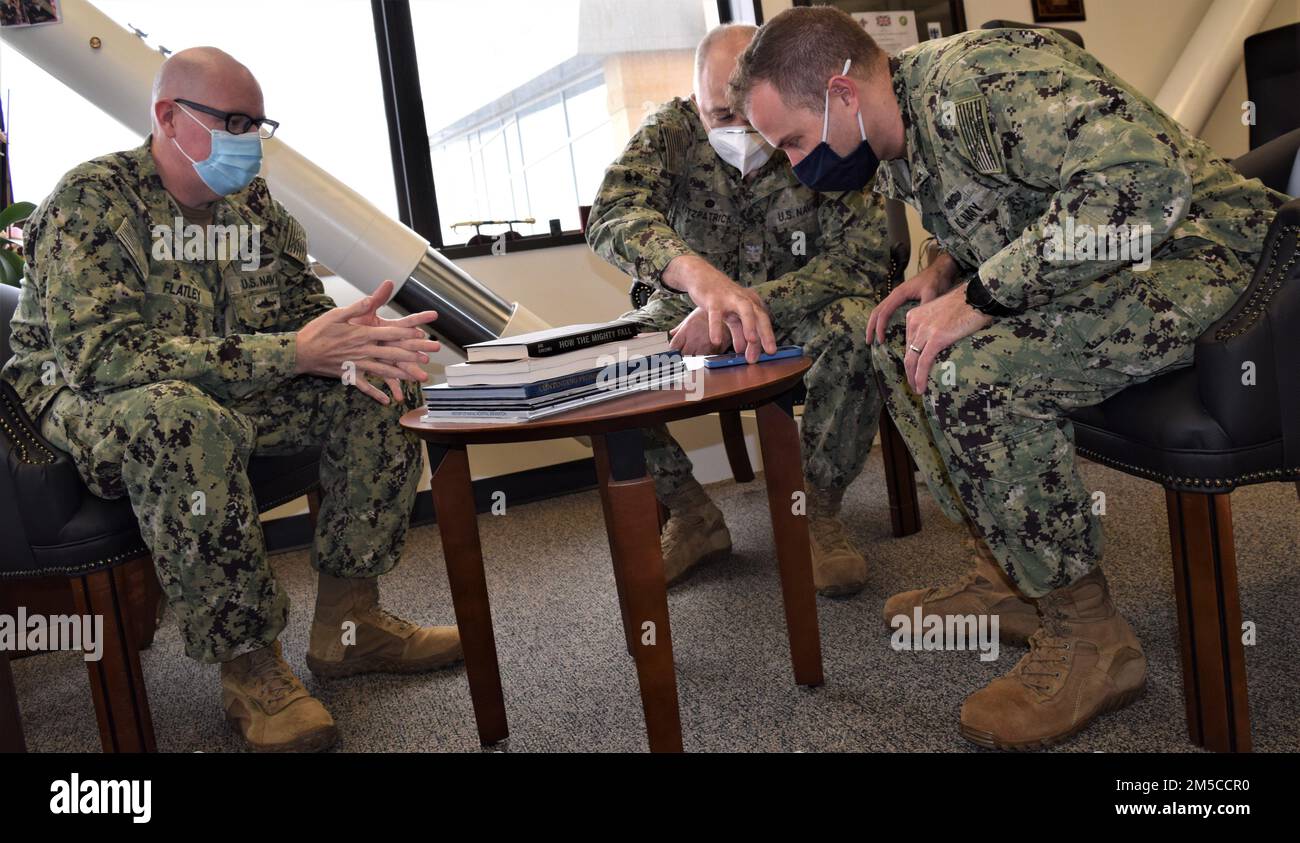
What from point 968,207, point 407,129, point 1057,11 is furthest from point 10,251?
point 1057,11

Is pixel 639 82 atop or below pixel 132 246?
atop

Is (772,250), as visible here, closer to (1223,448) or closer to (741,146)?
(741,146)

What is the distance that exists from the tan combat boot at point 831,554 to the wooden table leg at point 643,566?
69cm

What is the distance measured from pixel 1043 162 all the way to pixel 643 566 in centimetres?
71

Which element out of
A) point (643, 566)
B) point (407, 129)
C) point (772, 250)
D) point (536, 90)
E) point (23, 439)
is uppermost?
point (536, 90)

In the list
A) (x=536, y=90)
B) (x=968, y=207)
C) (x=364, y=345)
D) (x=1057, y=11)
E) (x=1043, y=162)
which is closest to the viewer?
(x=1043, y=162)

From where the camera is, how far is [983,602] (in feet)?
5.49

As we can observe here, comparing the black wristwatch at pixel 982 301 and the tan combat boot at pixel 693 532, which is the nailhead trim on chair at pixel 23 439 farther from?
the black wristwatch at pixel 982 301

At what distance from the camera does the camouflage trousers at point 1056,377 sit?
3.94 ft

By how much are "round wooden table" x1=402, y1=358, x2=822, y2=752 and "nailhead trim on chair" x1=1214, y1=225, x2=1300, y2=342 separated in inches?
21.5

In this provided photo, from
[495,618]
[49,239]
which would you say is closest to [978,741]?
[495,618]

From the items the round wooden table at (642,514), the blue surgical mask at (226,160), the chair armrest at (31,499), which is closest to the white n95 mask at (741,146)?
the round wooden table at (642,514)

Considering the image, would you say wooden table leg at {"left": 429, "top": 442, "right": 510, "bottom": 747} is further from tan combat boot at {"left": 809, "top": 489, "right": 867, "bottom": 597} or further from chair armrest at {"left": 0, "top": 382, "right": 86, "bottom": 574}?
tan combat boot at {"left": 809, "top": 489, "right": 867, "bottom": 597}

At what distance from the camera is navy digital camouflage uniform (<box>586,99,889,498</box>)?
6.48 ft
